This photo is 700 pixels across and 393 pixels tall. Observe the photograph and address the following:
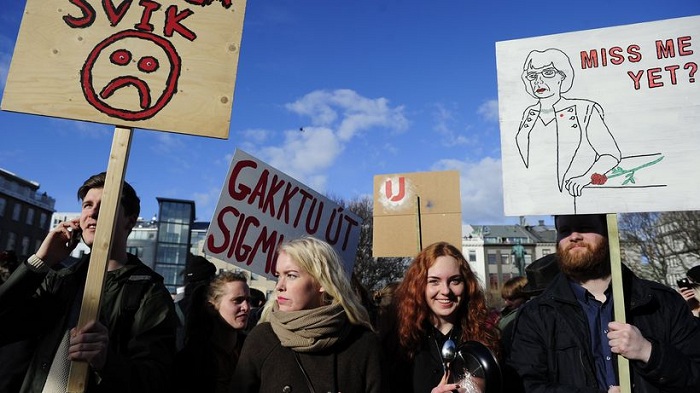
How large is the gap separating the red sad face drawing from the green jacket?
0.79 meters

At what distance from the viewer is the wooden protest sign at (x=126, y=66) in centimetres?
223

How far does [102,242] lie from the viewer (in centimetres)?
208

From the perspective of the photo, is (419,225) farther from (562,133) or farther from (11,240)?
(11,240)

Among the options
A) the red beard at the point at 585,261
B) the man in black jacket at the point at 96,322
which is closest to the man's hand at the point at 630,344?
the red beard at the point at 585,261

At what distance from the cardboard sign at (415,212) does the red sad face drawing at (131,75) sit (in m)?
4.67

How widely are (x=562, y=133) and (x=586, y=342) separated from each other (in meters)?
1.10

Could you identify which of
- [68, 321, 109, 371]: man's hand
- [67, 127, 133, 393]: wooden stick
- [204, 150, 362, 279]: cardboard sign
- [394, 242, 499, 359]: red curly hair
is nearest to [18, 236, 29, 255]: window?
[204, 150, 362, 279]: cardboard sign

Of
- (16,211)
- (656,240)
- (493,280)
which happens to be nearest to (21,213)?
(16,211)

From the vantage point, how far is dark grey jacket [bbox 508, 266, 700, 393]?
2166 millimetres

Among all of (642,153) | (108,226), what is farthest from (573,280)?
(108,226)

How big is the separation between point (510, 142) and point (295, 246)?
132cm

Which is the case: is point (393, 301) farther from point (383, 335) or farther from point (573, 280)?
point (573, 280)

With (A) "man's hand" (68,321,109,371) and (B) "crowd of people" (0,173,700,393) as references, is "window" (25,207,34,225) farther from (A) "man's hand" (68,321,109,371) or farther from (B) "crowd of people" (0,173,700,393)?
(A) "man's hand" (68,321,109,371)

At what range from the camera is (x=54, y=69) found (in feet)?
7.41
